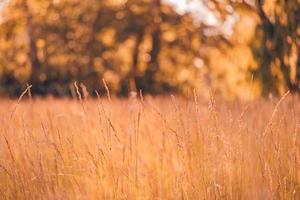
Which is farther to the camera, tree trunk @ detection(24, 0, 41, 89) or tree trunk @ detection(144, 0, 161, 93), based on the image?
tree trunk @ detection(24, 0, 41, 89)

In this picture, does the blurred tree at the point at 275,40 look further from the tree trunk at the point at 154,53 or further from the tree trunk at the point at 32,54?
the tree trunk at the point at 32,54

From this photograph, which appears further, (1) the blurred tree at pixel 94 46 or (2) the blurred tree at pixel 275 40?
(1) the blurred tree at pixel 94 46

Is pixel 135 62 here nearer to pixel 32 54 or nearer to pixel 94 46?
pixel 94 46

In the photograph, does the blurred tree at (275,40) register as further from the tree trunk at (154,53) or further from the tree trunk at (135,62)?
the tree trunk at (135,62)

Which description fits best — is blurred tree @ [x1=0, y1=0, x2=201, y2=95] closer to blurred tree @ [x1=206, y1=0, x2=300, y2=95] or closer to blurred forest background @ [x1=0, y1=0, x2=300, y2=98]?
blurred forest background @ [x1=0, y1=0, x2=300, y2=98]

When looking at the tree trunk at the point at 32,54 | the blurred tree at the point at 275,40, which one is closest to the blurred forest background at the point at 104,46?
the tree trunk at the point at 32,54

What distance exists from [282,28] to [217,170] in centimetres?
447

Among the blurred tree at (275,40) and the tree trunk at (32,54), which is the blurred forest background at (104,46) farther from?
the blurred tree at (275,40)

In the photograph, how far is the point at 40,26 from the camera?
1206 cm

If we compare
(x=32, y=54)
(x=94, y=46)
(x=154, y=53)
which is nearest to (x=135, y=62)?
(x=154, y=53)

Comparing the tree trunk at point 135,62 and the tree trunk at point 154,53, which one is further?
the tree trunk at point 135,62

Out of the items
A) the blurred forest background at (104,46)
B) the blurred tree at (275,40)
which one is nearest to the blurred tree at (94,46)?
the blurred forest background at (104,46)

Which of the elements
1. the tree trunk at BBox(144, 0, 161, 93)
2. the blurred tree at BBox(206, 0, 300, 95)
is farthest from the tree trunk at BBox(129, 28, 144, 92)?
the blurred tree at BBox(206, 0, 300, 95)

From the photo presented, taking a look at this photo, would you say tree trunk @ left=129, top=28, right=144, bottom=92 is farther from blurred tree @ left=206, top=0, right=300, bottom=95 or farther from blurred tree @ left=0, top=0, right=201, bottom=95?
blurred tree @ left=206, top=0, right=300, bottom=95
